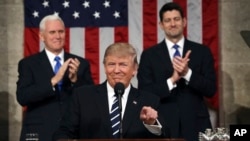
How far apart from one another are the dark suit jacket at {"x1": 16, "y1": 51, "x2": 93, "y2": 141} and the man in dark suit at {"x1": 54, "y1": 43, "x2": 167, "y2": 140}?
1109 mm

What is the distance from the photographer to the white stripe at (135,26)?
22.1 feet

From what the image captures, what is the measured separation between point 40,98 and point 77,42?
1.52 metres

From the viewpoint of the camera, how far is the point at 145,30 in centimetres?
673

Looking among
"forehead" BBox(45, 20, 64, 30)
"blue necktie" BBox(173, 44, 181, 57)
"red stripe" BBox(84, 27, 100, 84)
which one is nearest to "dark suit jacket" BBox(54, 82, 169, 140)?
"forehead" BBox(45, 20, 64, 30)

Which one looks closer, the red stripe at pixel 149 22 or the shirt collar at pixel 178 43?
the shirt collar at pixel 178 43

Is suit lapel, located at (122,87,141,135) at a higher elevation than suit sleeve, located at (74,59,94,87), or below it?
below

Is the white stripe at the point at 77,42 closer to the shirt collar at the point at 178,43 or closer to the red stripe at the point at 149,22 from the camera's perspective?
the red stripe at the point at 149,22

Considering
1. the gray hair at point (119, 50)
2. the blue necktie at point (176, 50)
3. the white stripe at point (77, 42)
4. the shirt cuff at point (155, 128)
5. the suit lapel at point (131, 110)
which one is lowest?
the shirt cuff at point (155, 128)

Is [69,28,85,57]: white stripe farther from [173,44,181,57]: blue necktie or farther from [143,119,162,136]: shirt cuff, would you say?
[143,119,162,136]: shirt cuff

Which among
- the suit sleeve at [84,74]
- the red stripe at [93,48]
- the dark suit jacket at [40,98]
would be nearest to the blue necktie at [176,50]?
the suit sleeve at [84,74]

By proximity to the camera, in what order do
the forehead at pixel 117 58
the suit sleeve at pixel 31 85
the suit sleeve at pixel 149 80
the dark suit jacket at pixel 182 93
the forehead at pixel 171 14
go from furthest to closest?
the forehead at pixel 171 14 < the dark suit jacket at pixel 182 93 < the suit sleeve at pixel 149 80 < the suit sleeve at pixel 31 85 < the forehead at pixel 117 58

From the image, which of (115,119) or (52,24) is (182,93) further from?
(115,119)

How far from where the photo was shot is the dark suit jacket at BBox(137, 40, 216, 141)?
5.56 m

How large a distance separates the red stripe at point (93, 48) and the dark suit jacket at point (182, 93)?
118 cm
